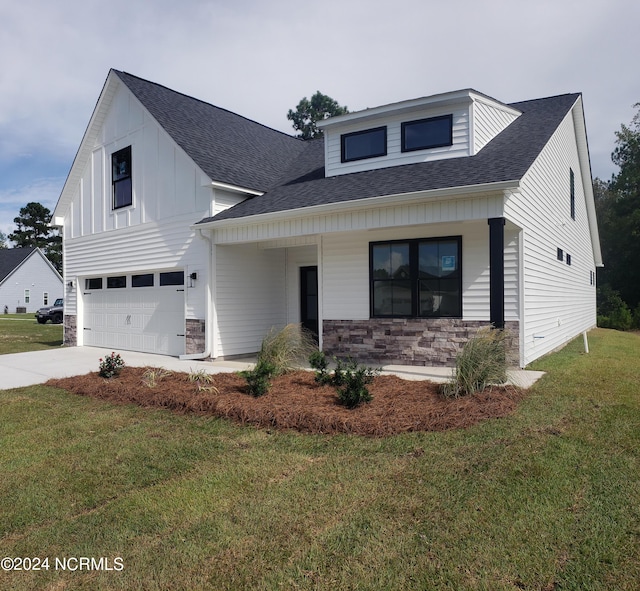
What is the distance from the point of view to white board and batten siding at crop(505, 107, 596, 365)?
9.12 m

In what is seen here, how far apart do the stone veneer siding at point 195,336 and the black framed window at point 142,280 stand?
2.16 m

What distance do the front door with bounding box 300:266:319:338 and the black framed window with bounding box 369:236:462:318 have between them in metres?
2.81

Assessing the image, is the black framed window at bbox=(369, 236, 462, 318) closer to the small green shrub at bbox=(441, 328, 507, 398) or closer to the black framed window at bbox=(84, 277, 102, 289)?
the small green shrub at bbox=(441, 328, 507, 398)

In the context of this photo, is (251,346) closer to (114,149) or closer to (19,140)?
(114,149)

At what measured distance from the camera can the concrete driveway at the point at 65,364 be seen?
921 cm

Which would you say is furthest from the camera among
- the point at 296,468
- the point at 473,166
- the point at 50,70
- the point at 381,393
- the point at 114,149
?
the point at 114,149

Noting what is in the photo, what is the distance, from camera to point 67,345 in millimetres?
Result: 15281

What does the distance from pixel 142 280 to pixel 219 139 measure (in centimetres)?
446

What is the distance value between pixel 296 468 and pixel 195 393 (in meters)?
2.91

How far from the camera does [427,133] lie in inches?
403

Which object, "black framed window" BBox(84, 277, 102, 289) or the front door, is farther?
"black framed window" BBox(84, 277, 102, 289)

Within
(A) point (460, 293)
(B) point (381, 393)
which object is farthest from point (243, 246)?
(B) point (381, 393)

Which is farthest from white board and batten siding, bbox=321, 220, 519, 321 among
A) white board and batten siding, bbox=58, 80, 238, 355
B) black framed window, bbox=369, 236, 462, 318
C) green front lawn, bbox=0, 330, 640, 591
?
green front lawn, bbox=0, 330, 640, 591

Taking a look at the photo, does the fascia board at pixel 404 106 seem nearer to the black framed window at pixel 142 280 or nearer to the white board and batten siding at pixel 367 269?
the white board and batten siding at pixel 367 269
